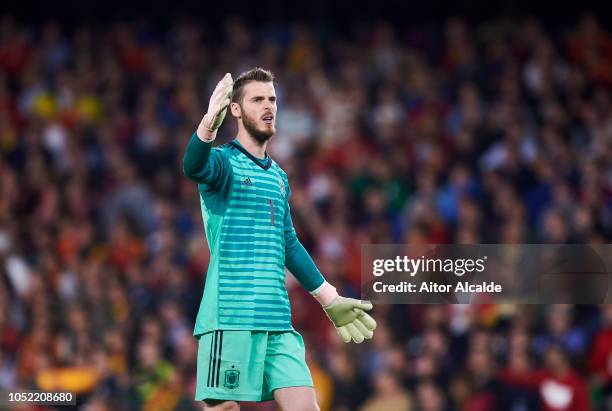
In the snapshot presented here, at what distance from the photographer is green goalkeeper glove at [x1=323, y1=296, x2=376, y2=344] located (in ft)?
17.6

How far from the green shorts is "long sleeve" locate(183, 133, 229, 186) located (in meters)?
0.69

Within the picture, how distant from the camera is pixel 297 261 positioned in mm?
5316

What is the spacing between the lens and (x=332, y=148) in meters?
11.8

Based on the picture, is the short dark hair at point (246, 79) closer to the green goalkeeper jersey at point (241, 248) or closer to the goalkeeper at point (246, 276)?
the goalkeeper at point (246, 276)

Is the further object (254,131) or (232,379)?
(254,131)

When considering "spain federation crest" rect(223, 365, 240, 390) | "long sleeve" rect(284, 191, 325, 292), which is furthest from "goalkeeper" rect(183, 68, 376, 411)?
"long sleeve" rect(284, 191, 325, 292)

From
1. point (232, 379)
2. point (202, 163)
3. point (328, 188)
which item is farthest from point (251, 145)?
point (328, 188)

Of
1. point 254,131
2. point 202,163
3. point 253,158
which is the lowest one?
point 202,163

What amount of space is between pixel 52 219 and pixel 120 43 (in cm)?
320

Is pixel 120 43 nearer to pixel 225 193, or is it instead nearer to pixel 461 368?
→ pixel 461 368

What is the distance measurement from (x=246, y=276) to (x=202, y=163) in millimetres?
567

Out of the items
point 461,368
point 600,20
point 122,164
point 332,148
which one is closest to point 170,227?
point 122,164

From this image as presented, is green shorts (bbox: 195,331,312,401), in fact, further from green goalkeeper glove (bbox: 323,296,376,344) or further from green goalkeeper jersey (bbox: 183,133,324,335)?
green goalkeeper glove (bbox: 323,296,376,344)

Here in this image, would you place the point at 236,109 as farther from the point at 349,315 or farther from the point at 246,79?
the point at 349,315
